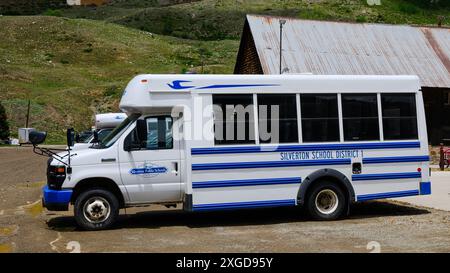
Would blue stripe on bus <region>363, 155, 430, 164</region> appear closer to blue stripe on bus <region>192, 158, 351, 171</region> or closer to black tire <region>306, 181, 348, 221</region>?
blue stripe on bus <region>192, 158, 351, 171</region>

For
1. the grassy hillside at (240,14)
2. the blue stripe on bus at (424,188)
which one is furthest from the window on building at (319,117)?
the grassy hillside at (240,14)

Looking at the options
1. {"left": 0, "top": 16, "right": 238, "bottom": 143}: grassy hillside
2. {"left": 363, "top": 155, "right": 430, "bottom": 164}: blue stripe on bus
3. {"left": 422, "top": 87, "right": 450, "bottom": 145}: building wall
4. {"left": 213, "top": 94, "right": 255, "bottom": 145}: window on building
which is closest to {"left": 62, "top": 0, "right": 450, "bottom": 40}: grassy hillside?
{"left": 0, "top": 16, "right": 238, "bottom": 143}: grassy hillside

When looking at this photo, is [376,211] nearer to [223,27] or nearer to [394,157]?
[394,157]

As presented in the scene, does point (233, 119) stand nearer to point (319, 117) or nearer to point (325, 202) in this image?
point (319, 117)

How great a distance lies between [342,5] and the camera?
10831 centimetres

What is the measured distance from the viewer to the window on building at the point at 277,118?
11594 mm

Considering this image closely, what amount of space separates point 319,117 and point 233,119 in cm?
175

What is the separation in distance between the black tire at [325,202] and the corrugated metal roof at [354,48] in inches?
710

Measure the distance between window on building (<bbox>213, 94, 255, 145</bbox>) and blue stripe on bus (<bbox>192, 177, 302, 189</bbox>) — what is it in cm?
72

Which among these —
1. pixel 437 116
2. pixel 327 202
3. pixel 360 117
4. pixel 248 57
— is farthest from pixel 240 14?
pixel 327 202

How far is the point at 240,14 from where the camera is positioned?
11238cm

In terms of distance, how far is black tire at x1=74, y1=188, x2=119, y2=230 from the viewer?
10945mm
